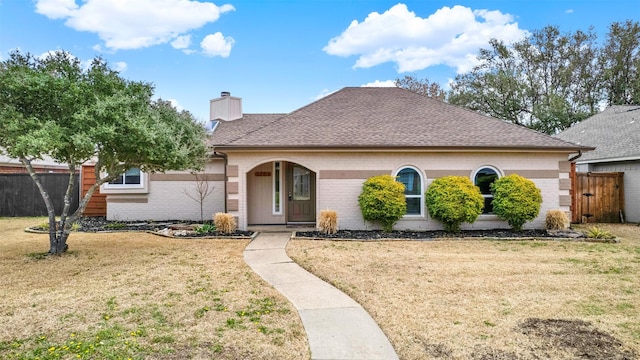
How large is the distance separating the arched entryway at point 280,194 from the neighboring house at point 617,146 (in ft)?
38.2

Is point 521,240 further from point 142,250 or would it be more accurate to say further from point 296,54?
point 296,54

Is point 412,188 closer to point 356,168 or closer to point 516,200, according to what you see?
point 356,168

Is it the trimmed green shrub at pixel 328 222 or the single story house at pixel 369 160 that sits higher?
the single story house at pixel 369 160

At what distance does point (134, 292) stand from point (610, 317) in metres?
6.30

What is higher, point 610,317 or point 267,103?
point 267,103

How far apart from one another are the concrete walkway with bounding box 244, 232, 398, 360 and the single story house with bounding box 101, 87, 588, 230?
4210 millimetres

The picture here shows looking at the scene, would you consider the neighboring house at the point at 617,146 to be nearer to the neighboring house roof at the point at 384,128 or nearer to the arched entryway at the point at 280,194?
the neighboring house roof at the point at 384,128

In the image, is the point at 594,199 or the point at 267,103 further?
the point at 267,103

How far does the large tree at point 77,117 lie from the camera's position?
655 cm

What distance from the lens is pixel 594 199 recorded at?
13805mm

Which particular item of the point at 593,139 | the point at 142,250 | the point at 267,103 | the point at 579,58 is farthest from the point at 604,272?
the point at 579,58

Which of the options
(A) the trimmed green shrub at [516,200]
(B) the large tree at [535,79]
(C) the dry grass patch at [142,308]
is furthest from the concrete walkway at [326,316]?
(B) the large tree at [535,79]

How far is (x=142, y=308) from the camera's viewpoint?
4.74m

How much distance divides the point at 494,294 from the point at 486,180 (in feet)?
22.4
